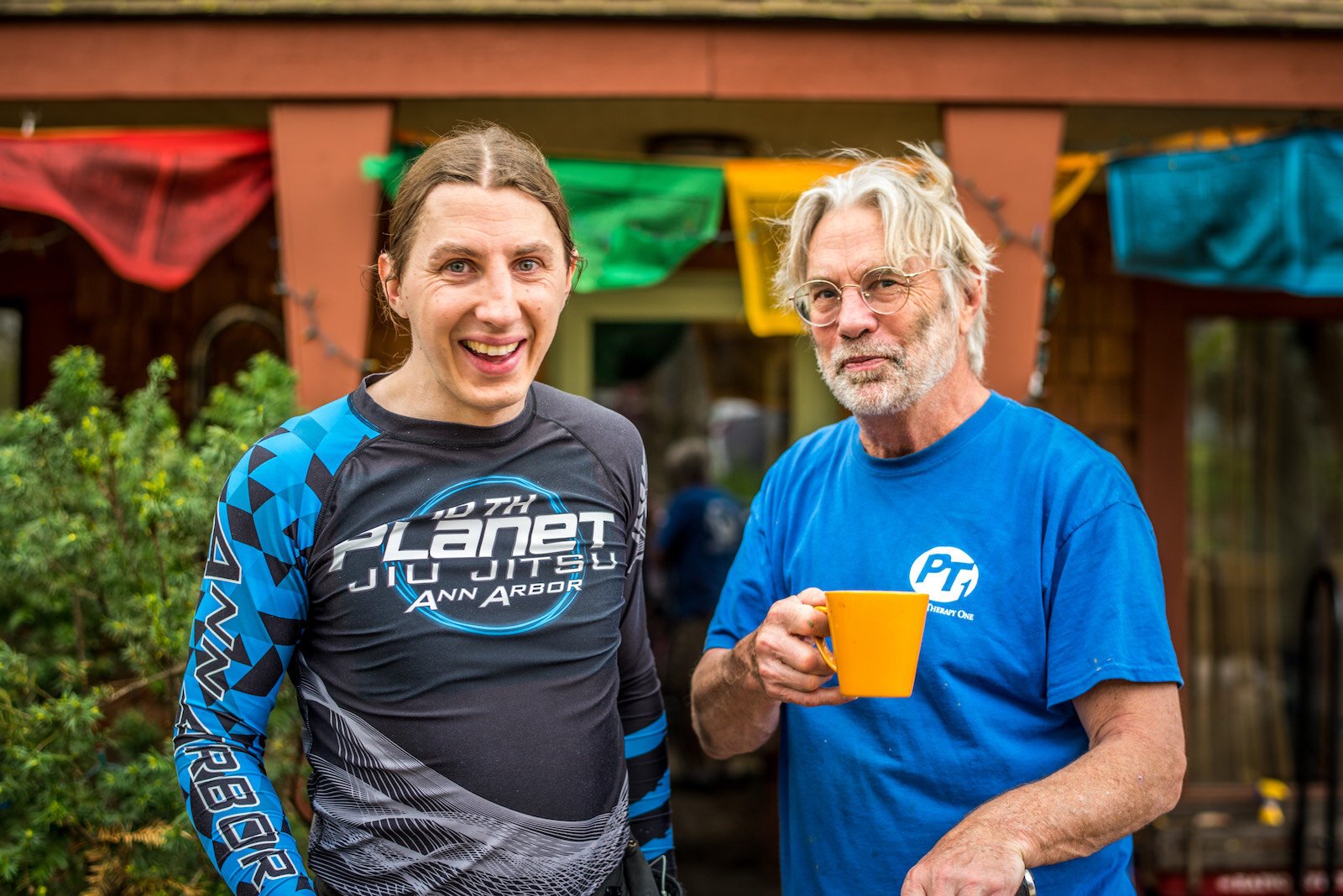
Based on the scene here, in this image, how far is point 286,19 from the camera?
3559 millimetres

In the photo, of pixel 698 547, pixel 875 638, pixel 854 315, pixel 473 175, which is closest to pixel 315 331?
pixel 473 175

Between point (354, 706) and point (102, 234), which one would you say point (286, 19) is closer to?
point (102, 234)

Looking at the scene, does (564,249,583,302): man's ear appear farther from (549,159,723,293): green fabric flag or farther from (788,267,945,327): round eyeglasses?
(549,159,723,293): green fabric flag

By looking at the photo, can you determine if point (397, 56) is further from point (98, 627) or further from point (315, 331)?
point (98, 627)

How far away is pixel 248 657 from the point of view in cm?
146

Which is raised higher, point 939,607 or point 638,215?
point 638,215

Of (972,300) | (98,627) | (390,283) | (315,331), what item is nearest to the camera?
(390,283)

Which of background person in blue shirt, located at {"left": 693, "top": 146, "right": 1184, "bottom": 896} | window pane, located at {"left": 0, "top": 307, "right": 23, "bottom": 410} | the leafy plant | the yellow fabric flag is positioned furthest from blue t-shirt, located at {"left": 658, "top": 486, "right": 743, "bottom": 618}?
background person in blue shirt, located at {"left": 693, "top": 146, "right": 1184, "bottom": 896}

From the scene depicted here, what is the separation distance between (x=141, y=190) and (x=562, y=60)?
154 cm

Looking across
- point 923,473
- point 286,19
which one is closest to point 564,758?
point 923,473

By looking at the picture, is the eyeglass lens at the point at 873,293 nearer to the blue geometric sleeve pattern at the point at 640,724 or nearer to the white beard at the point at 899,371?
the white beard at the point at 899,371

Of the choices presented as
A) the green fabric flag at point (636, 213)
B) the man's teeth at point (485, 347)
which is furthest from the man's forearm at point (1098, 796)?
the green fabric flag at point (636, 213)

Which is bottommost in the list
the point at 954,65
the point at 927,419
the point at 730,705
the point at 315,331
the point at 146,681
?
the point at 146,681

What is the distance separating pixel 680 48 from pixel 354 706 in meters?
2.80
